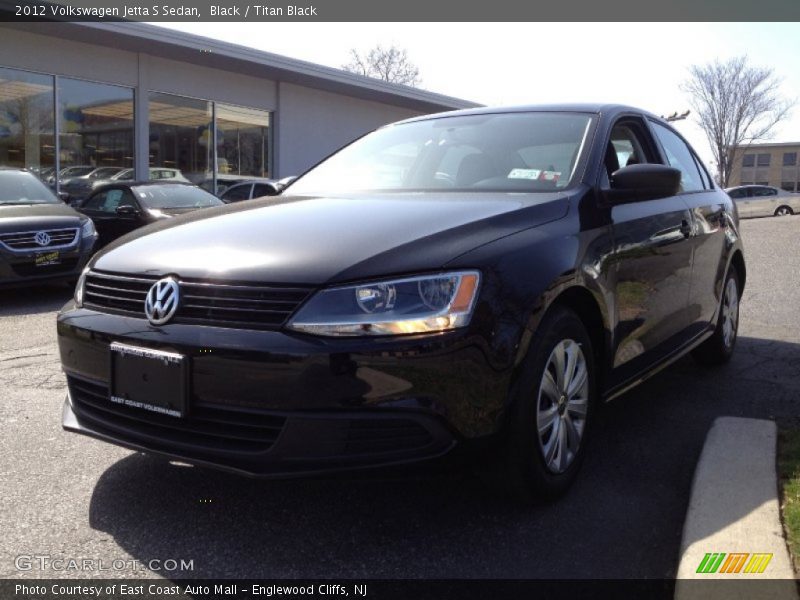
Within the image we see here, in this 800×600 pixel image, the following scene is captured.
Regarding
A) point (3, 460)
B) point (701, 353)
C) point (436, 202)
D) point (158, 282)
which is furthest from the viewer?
point (701, 353)

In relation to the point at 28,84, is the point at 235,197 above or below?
below

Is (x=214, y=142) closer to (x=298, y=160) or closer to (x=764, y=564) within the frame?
(x=298, y=160)

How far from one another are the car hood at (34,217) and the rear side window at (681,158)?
6.36 metres

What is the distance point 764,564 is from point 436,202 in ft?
5.61

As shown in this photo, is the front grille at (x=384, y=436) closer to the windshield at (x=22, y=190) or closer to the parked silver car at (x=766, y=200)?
the windshield at (x=22, y=190)

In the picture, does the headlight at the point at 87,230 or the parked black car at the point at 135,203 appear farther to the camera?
the parked black car at the point at 135,203

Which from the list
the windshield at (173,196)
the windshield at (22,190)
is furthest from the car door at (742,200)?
the windshield at (22,190)

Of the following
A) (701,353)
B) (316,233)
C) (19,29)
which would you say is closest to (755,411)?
(701,353)

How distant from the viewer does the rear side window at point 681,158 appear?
456cm

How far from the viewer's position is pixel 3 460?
342 centimetres

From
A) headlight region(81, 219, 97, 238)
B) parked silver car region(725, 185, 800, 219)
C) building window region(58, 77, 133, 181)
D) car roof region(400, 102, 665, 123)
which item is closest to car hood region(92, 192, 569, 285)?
car roof region(400, 102, 665, 123)

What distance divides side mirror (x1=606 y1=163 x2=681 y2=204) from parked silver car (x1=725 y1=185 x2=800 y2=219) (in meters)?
32.8

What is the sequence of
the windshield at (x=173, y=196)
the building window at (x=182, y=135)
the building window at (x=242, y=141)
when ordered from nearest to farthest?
the windshield at (x=173, y=196) → the building window at (x=182, y=135) → the building window at (x=242, y=141)

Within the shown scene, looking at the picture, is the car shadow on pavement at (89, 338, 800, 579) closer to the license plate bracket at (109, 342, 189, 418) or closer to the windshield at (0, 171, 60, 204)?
the license plate bracket at (109, 342, 189, 418)
